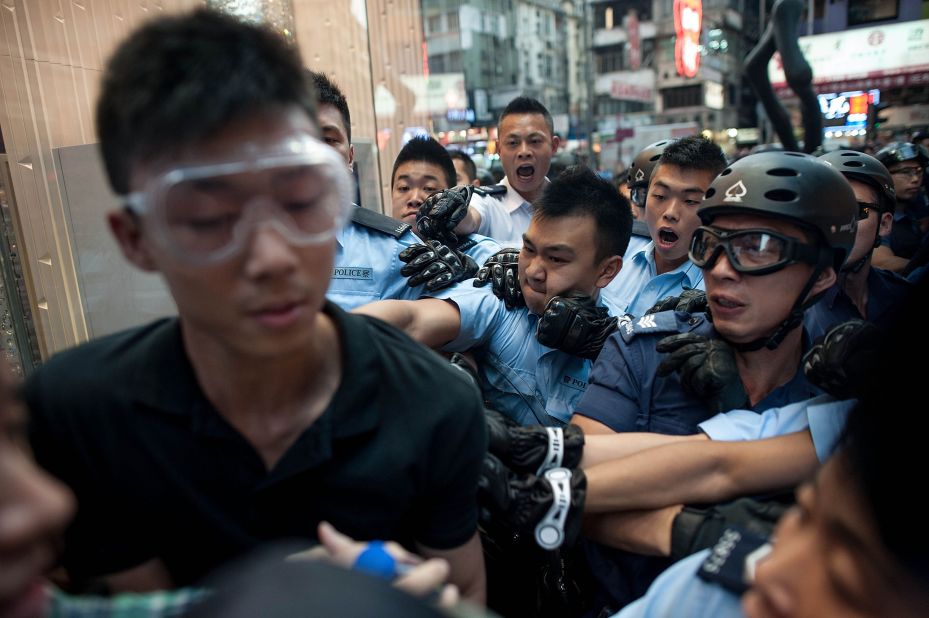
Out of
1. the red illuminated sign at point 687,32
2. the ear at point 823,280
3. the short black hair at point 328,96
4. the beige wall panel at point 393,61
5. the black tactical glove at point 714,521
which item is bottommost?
the black tactical glove at point 714,521

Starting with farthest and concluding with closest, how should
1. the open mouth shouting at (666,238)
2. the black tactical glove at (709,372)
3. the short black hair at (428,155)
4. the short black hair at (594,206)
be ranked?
the short black hair at (428,155) < the open mouth shouting at (666,238) < the short black hair at (594,206) < the black tactical glove at (709,372)

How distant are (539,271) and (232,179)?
A: 1953 millimetres

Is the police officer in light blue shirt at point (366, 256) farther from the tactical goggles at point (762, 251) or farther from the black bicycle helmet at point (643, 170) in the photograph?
the black bicycle helmet at point (643, 170)

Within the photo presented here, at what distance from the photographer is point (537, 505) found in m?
1.71

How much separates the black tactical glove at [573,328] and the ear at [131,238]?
1.68 metres

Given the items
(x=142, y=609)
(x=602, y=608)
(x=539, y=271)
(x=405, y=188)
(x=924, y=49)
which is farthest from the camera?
(x=924, y=49)

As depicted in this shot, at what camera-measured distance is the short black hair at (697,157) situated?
3.62 meters

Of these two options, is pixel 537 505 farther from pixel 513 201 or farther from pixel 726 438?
pixel 513 201

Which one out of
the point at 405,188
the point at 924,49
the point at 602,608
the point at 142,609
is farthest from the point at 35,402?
the point at 924,49

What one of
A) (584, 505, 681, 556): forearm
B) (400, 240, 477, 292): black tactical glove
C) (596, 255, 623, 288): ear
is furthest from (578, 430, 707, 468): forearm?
(400, 240, 477, 292): black tactical glove

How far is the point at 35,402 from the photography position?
120 cm

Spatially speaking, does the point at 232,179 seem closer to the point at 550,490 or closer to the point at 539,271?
the point at 550,490

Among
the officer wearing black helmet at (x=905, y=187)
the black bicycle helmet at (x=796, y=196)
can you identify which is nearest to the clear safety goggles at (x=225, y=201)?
the black bicycle helmet at (x=796, y=196)

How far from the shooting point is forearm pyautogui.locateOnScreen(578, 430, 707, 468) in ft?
6.46
